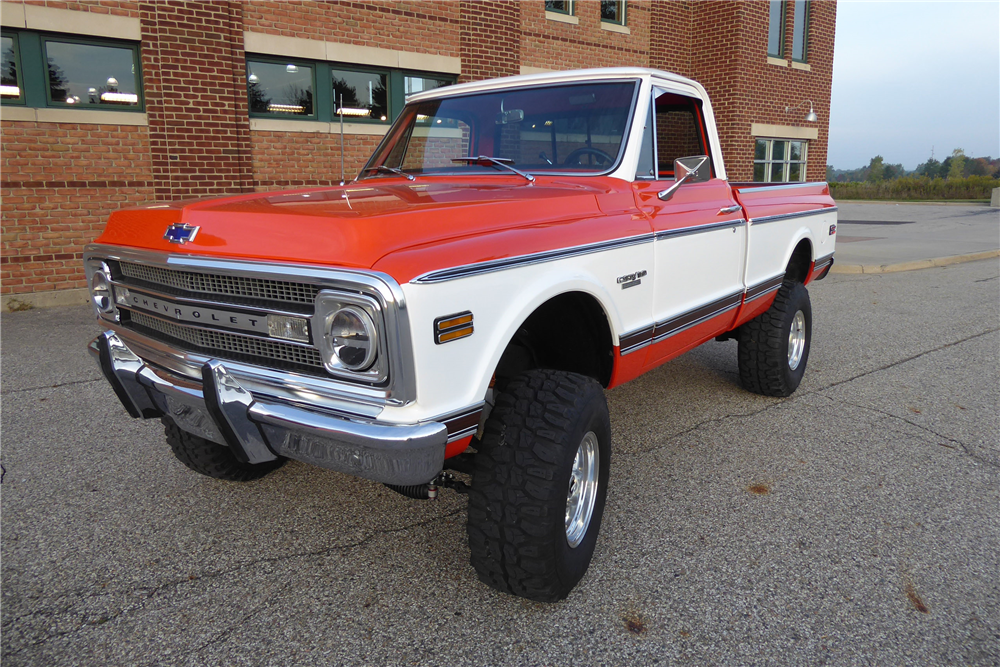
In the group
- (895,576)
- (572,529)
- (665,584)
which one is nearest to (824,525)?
(895,576)

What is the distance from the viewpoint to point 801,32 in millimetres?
15547

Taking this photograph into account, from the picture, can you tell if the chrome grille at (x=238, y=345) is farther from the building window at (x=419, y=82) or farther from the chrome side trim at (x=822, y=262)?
the building window at (x=419, y=82)

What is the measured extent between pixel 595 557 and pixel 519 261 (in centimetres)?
130

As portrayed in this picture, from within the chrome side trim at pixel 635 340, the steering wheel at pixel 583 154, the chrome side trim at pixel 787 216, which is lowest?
the chrome side trim at pixel 635 340

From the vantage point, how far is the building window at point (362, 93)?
378 inches

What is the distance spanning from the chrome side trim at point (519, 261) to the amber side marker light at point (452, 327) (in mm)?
113

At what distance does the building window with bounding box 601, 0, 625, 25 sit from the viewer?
41.9 feet

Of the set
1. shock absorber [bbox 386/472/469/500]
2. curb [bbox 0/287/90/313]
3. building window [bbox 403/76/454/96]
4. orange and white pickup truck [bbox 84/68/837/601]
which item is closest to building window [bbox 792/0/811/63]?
building window [bbox 403/76/454/96]

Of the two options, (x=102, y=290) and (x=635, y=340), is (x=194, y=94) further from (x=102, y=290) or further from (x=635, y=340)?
(x=635, y=340)

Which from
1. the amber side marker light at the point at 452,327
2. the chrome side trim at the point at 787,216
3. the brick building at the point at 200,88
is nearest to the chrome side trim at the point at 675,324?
the chrome side trim at the point at 787,216

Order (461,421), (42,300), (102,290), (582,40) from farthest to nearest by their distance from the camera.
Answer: (582,40), (42,300), (102,290), (461,421)

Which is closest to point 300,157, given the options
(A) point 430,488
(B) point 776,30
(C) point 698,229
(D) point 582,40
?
(D) point 582,40

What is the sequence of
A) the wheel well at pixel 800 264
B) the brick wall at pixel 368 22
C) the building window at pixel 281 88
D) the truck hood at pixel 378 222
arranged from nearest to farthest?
the truck hood at pixel 378 222, the wheel well at pixel 800 264, the brick wall at pixel 368 22, the building window at pixel 281 88

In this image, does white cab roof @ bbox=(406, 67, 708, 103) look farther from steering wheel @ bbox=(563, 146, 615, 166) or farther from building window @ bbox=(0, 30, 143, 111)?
building window @ bbox=(0, 30, 143, 111)
